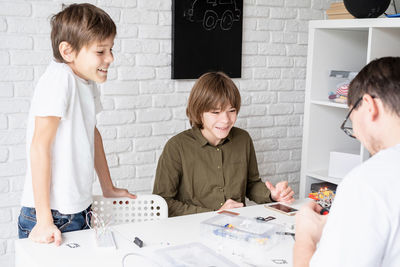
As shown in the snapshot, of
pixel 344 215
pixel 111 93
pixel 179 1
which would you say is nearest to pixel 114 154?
pixel 111 93

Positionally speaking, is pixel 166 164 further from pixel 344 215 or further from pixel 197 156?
pixel 344 215

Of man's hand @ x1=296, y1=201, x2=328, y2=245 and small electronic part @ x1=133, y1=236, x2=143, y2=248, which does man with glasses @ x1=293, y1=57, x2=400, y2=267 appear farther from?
small electronic part @ x1=133, y1=236, x2=143, y2=248

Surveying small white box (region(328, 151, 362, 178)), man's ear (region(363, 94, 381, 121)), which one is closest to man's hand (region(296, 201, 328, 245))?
man's ear (region(363, 94, 381, 121))

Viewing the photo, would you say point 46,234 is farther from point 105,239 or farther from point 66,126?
point 66,126

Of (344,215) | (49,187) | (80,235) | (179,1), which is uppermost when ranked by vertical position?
(179,1)

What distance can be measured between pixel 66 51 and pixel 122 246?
0.69 meters

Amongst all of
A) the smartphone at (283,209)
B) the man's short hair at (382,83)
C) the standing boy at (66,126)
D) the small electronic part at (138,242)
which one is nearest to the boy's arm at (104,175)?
the standing boy at (66,126)

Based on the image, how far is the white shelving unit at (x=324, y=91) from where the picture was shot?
2.67 metres

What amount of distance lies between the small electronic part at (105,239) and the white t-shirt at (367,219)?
0.76 metres

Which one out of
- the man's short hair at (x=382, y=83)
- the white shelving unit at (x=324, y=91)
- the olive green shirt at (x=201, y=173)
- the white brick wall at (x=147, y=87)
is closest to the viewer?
the man's short hair at (x=382, y=83)

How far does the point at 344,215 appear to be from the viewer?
2.85 feet

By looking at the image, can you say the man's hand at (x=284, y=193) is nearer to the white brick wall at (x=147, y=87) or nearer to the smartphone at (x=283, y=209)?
the smartphone at (x=283, y=209)

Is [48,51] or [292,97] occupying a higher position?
[48,51]

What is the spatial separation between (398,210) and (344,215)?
93 millimetres
